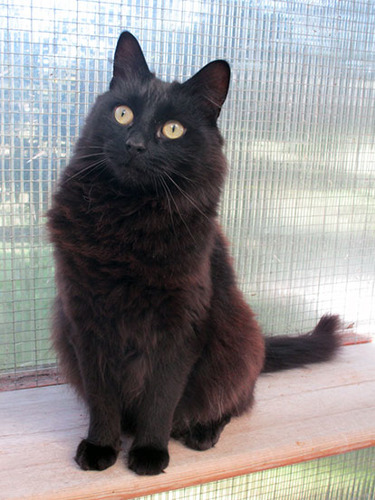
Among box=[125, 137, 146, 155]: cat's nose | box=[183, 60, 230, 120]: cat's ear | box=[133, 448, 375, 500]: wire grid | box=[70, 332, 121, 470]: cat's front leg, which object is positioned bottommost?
box=[133, 448, 375, 500]: wire grid

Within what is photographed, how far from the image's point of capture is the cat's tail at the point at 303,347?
1.87 metres

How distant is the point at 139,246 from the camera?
4.18 feet

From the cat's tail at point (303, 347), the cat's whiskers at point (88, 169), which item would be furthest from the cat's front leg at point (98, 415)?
the cat's tail at point (303, 347)

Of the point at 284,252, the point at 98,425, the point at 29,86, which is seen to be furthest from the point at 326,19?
the point at 98,425

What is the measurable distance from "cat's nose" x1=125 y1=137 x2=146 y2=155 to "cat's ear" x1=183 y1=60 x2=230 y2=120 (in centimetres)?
25

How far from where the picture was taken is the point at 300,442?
5.02ft

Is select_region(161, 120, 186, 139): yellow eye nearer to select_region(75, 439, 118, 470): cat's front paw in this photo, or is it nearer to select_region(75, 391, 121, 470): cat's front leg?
select_region(75, 391, 121, 470): cat's front leg

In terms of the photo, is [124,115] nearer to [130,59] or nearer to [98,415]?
[130,59]

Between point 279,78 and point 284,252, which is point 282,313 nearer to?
point 284,252

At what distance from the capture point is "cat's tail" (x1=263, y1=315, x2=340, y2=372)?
1.87m

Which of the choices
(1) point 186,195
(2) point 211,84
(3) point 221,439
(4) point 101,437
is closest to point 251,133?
(2) point 211,84

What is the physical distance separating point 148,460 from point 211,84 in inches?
38.9

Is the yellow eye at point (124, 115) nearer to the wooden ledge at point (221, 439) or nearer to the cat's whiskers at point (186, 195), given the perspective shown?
the cat's whiskers at point (186, 195)

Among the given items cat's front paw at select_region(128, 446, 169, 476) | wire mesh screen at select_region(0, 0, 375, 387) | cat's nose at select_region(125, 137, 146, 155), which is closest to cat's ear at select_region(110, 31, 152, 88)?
cat's nose at select_region(125, 137, 146, 155)
